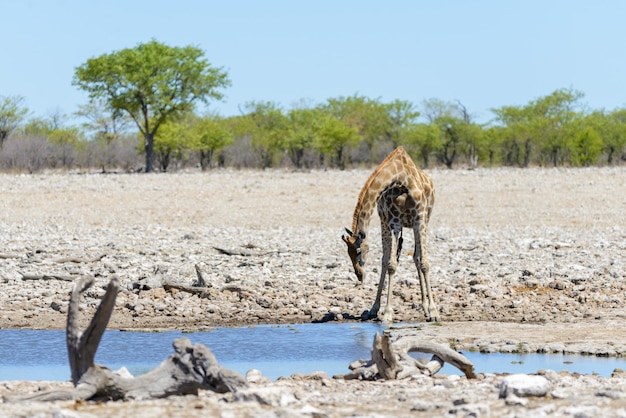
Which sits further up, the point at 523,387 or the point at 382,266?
the point at 382,266

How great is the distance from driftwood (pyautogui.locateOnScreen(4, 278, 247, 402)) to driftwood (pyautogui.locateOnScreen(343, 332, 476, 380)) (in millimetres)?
1528

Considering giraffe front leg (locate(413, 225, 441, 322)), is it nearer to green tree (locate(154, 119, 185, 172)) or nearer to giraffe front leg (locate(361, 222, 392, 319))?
giraffe front leg (locate(361, 222, 392, 319))

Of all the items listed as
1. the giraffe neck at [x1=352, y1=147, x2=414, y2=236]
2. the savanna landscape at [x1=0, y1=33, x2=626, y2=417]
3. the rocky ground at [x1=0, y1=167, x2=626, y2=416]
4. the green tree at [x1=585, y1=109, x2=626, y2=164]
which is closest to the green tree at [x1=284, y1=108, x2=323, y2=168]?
the green tree at [x1=585, y1=109, x2=626, y2=164]

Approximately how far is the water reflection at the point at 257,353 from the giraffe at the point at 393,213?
720 millimetres

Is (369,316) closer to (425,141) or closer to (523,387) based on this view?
(523,387)

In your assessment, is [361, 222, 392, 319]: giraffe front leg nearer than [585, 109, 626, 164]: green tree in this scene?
Yes

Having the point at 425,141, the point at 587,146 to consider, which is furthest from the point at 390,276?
the point at 587,146

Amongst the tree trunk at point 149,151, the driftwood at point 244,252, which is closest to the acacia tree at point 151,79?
the tree trunk at point 149,151

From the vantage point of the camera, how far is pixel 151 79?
165 feet

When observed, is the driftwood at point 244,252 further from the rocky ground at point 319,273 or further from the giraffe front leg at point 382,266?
the giraffe front leg at point 382,266

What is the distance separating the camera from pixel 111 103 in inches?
2045

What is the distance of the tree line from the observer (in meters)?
51.5

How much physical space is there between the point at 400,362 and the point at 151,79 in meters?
42.6

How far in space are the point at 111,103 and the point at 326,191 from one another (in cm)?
2422
